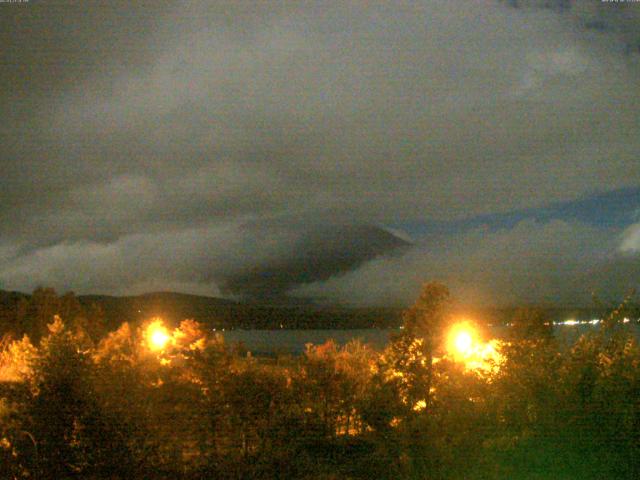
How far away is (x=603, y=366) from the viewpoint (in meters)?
6.27

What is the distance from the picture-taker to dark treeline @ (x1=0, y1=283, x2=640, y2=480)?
611cm

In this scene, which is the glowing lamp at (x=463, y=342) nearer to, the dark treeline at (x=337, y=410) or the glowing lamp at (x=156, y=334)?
the dark treeline at (x=337, y=410)

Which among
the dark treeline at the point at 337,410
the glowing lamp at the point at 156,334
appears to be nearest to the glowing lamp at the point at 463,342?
the dark treeline at the point at 337,410

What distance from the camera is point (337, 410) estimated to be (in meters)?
9.59

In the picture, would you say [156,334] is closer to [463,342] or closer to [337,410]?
[337,410]

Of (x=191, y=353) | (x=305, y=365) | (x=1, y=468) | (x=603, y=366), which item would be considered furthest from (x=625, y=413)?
(x=1, y=468)

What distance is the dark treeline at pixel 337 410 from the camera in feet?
20.1

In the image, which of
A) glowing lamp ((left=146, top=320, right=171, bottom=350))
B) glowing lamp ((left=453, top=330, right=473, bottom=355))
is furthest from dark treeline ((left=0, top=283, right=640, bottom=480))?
glowing lamp ((left=146, top=320, right=171, bottom=350))

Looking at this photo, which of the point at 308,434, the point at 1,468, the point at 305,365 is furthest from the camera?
the point at 305,365

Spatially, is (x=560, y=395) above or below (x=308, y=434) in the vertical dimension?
above

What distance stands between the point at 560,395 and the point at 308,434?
3.96 meters

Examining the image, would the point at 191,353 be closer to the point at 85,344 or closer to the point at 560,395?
the point at 85,344

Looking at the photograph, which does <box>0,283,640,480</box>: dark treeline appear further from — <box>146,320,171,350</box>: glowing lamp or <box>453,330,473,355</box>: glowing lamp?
<box>146,320,171,350</box>: glowing lamp

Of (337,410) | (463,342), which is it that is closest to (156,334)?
(337,410)
